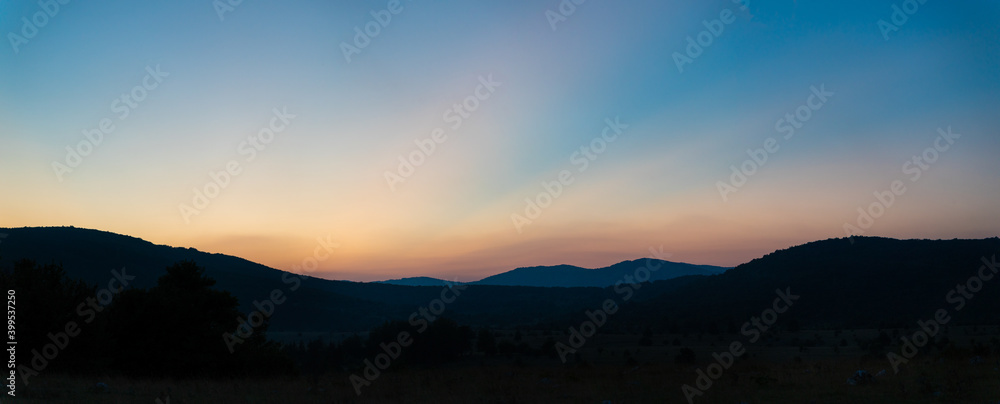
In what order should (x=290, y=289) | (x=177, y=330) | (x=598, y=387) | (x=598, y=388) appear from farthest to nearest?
(x=290, y=289) → (x=177, y=330) → (x=598, y=387) → (x=598, y=388)

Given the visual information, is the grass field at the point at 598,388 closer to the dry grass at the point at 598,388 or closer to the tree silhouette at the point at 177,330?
the dry grass at the point at 598,388

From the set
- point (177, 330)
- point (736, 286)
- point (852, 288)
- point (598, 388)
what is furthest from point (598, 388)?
point (736, 286)

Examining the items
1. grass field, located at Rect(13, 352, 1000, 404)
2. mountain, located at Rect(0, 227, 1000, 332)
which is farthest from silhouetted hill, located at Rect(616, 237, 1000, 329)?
grass field, located at Rect(13, 352, 1000, 404)

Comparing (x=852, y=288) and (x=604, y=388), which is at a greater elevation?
(x=852, y=288)

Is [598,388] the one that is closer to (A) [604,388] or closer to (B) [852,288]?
(A) [604,388]

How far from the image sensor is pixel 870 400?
14102mm

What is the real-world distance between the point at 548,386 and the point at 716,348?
136 feet

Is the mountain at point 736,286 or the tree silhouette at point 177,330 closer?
the tree silhouette at point 177,330

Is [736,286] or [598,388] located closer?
[598,388]

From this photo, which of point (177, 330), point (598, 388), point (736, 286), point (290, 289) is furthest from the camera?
point (290, 289)

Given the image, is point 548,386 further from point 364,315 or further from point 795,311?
point 364,315

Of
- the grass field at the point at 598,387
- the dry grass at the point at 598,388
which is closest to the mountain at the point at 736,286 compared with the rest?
the grass field at the point at 598,387

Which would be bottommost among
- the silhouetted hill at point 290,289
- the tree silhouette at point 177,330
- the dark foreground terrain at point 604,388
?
the dark foreground terrain at point 604,388

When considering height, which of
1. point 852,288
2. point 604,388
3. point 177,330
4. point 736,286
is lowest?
point 604,388
